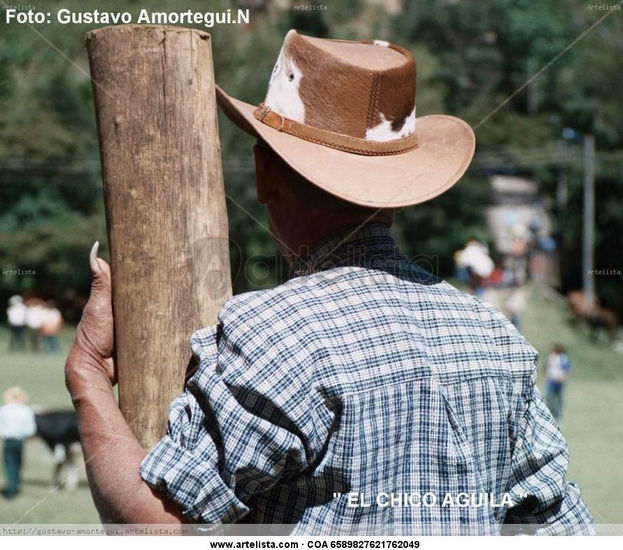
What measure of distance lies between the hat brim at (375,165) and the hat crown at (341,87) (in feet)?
0.17

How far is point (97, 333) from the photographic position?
5.46 ft

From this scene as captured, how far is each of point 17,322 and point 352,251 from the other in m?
21.7

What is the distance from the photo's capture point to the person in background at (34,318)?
20.9 meters

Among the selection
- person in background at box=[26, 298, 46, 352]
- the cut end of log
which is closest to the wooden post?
the cut end of log

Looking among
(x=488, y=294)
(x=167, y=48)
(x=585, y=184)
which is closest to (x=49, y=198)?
(x=488, y=294)

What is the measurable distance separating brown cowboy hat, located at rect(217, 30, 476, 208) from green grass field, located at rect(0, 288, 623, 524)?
127cm

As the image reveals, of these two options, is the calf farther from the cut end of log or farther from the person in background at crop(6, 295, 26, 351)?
the person in background at crop(6, 295, 26, 351)

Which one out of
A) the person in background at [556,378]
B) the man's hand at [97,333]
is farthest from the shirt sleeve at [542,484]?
the person in background at [556,378]

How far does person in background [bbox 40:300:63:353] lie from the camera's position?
68.6 feet

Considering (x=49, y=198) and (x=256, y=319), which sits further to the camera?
(x=49, y=198)

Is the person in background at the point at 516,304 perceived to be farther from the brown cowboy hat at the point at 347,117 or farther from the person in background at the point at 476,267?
the brown cowboy hat at the point at 347,117

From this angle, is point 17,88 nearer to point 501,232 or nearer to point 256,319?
point 501,232

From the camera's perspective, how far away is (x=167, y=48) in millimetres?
1685

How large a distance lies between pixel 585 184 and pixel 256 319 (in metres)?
25.6
